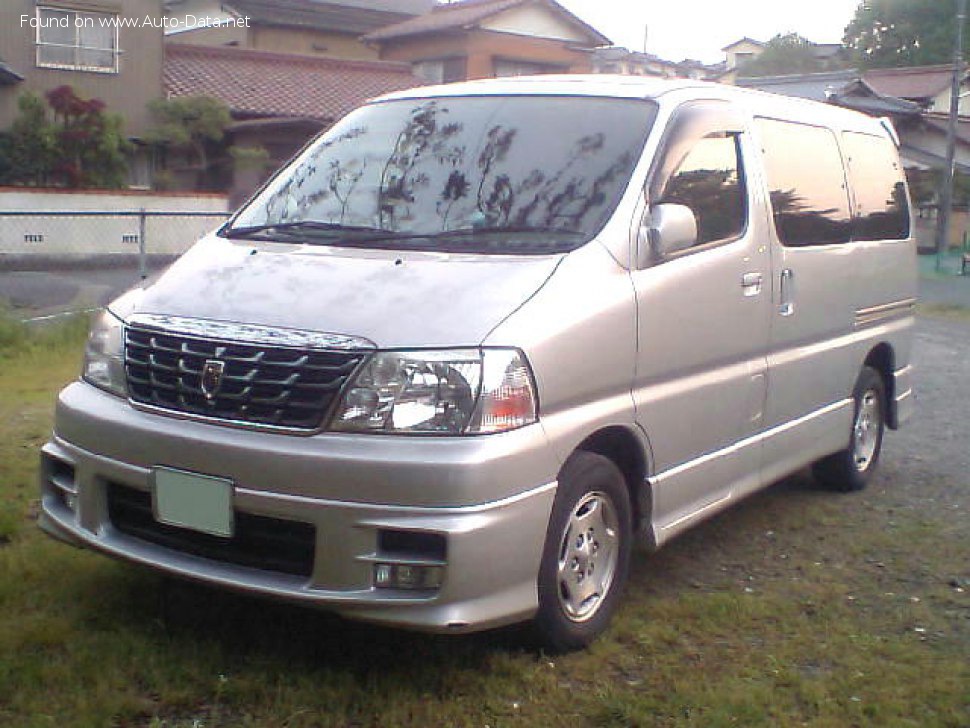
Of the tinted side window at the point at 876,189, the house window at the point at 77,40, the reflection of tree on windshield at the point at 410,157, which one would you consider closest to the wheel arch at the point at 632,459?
the reflection of tree on windshield at the point at 410,157

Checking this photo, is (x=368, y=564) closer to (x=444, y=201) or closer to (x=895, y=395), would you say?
(x=444, y=201)

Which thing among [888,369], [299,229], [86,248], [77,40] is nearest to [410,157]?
[299,229]

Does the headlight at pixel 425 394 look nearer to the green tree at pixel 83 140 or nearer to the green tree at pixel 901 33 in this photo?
the green tree at pixel 83 140

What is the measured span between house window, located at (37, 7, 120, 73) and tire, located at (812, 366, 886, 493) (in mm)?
22570

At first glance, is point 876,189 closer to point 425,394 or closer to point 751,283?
point 751,283

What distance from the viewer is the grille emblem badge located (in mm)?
3693

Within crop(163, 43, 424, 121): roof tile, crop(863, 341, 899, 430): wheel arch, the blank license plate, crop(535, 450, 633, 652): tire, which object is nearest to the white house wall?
crop(163, 43, 424, 121): roof tile

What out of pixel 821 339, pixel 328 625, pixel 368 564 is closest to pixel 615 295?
pixel 368 564

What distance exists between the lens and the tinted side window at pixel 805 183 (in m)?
5.46

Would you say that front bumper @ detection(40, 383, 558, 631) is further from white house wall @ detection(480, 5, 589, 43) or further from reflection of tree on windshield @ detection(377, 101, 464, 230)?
white house wall @ detection(480, 5, 589, 43)

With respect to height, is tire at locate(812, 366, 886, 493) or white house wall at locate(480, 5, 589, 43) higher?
white house wall at locate(480, 5, 589, 43)

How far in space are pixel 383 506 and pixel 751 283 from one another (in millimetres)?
2224

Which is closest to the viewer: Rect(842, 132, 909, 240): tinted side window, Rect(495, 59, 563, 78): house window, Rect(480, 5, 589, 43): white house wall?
Rect(842, 132, 909, 240): tinted side window

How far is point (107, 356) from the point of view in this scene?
410cm
